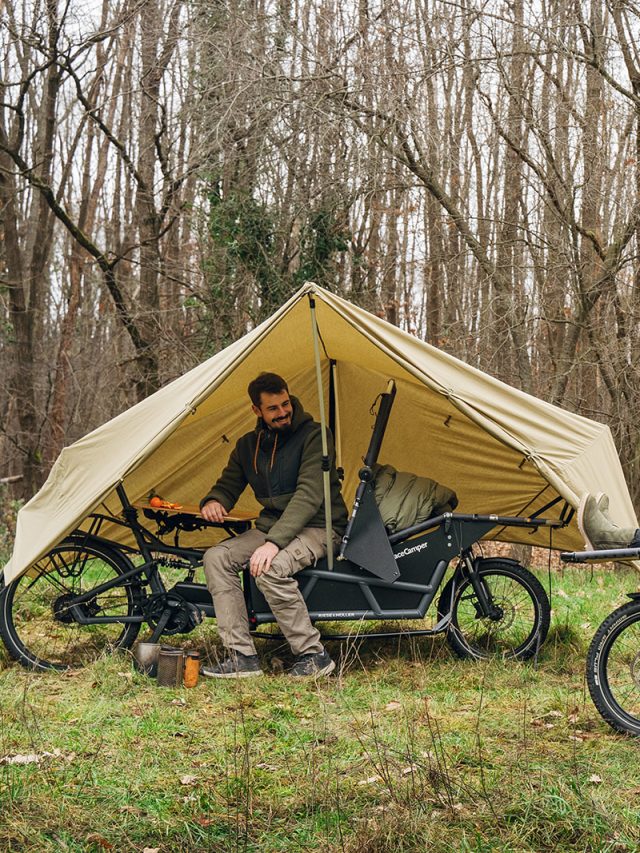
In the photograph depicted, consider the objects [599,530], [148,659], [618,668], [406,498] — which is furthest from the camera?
[406,498]

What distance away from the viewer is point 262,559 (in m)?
5.05

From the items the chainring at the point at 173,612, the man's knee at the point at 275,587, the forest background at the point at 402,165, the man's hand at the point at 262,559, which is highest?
the forest background at the point at 402,165

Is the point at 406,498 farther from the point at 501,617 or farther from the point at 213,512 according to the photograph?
the point at 213,512

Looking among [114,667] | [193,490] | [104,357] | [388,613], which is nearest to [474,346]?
[193,490]

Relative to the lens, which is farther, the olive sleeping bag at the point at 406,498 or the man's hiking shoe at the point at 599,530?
the olive sleeping bag at the point at 406,498

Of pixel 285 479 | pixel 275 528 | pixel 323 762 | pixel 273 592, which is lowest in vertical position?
pixel 323 762

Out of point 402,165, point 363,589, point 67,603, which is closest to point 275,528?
point 363,589

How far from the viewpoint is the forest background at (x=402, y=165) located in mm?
8172

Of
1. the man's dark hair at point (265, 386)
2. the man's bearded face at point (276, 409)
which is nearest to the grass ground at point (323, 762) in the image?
the man's bearded face at point (276, 409)

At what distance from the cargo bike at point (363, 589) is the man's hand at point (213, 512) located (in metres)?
0.20

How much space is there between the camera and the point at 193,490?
6.27 meters

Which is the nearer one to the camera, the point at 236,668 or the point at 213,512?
the point at 236,668

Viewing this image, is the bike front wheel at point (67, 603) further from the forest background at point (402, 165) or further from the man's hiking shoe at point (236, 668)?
the forest background at point (402, 165)

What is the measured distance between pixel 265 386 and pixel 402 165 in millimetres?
4488
